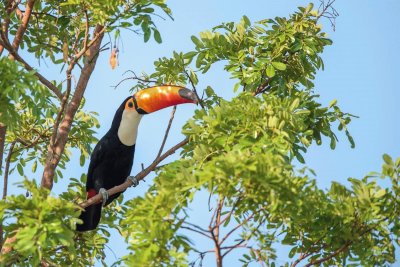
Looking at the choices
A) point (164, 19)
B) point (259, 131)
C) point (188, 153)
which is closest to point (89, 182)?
point (188, 153)

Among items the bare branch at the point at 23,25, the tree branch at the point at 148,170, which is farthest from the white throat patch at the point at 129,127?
the bare branch at the point at 23,25

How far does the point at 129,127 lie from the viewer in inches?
401

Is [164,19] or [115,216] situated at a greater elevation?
[164,19]

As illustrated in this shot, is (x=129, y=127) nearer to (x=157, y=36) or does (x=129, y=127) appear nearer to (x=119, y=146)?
(x=119, y=146)

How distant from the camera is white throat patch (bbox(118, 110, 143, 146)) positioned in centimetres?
1012

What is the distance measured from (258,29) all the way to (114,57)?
1644 millimetres

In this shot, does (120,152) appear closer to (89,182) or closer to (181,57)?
(89,182)

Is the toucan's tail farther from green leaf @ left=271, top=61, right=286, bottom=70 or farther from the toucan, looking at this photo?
green leaf @ left=271, top=61, right=286, bottom=70

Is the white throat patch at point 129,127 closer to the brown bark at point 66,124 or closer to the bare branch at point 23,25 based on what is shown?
the brown bark at point 66,124

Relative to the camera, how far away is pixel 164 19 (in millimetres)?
8609

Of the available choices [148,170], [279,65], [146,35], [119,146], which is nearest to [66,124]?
[119,146]

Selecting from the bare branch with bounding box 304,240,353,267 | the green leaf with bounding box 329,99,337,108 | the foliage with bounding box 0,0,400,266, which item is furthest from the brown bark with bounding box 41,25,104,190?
the bare branch with bounding box 304,240,353,267

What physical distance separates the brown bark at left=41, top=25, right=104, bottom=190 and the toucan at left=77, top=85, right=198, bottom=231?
19.5 inches

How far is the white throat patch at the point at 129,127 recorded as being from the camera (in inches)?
399
